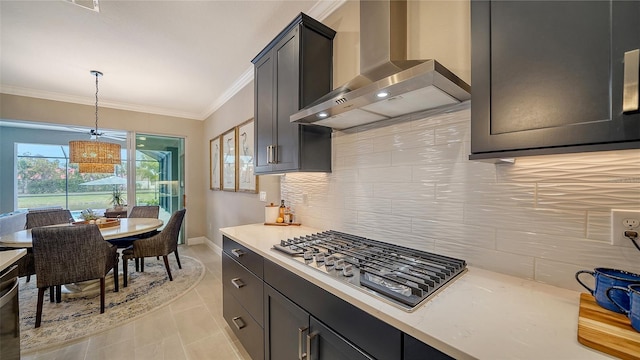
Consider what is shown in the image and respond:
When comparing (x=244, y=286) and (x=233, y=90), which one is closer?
(x=244, y=286)

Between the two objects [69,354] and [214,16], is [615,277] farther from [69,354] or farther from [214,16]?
[69,354]

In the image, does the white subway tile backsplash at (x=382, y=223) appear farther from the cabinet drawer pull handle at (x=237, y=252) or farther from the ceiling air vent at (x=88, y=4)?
the ceiling air vent at (x=88, y=4)

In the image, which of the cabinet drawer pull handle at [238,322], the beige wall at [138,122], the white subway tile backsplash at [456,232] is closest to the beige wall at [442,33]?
the white subway tile backsplash at [456,232]

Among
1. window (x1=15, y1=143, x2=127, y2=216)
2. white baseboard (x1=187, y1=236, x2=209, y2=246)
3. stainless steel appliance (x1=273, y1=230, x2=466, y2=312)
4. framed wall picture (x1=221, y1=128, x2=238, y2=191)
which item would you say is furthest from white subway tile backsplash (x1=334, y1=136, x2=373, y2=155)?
window (x1=15, y1=143, x2=127, y2=216)

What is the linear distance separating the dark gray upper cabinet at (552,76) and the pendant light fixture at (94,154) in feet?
12.9

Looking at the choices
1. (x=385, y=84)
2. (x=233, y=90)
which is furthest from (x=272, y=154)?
(x=233, y=90)

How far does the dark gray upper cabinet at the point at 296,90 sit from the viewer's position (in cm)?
168

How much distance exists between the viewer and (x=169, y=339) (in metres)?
1.95

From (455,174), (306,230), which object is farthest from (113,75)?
(455,174)

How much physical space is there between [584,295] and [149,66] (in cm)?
402

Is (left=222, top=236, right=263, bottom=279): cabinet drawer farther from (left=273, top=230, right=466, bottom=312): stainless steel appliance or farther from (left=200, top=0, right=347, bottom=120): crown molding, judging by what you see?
(left=200, top=0, right=347, bottom=120): crown molding

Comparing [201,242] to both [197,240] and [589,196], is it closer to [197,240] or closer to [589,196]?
[197,240]

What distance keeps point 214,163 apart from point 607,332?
4.68 m

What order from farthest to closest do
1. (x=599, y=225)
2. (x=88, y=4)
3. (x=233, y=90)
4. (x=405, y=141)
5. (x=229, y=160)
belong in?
1. (x=229, y=160)
2. (x=233, y=90)
3. (x=88, y=4)
4. (x=405, y=141)
5. (x=599, y=225)
